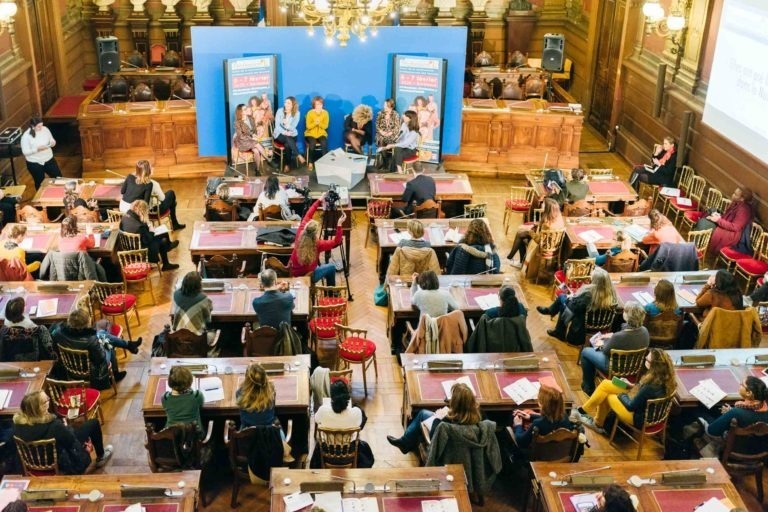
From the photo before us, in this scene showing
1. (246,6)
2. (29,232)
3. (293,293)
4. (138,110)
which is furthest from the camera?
(246,6)

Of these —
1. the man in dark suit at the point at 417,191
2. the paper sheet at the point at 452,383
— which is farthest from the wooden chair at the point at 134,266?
the paper sheet at the point at 452,383

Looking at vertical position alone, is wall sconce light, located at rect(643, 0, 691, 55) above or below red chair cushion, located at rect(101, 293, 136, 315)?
above

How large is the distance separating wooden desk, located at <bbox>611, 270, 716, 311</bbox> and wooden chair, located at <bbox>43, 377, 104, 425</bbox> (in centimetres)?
468

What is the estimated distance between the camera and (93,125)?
12242 mm

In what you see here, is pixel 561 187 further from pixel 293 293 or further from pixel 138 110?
pixel 138 110

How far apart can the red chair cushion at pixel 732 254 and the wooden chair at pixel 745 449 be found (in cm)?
357

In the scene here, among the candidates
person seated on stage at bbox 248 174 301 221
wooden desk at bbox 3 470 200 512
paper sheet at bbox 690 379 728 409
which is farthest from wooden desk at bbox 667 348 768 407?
person seated on stage at bbox 248 174 301 221

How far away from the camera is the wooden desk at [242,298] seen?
755 centimetres

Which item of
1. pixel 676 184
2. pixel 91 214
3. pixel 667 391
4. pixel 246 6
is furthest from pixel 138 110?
pixel 667 391

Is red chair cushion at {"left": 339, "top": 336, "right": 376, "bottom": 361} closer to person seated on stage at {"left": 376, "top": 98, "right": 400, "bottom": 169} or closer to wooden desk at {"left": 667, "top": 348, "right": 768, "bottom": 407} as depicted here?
wooden desk at {"left": 667, "top": 348, "right": 768, "bottom": 407}

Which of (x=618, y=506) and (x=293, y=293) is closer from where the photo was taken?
(x=618, y=506)

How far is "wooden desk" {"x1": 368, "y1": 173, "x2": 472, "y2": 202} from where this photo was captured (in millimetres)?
Result: 10516

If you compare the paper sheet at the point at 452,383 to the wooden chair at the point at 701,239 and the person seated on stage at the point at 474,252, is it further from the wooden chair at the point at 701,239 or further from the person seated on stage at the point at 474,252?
the wooden chair at the point at 701,239

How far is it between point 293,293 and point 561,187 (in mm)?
3962
